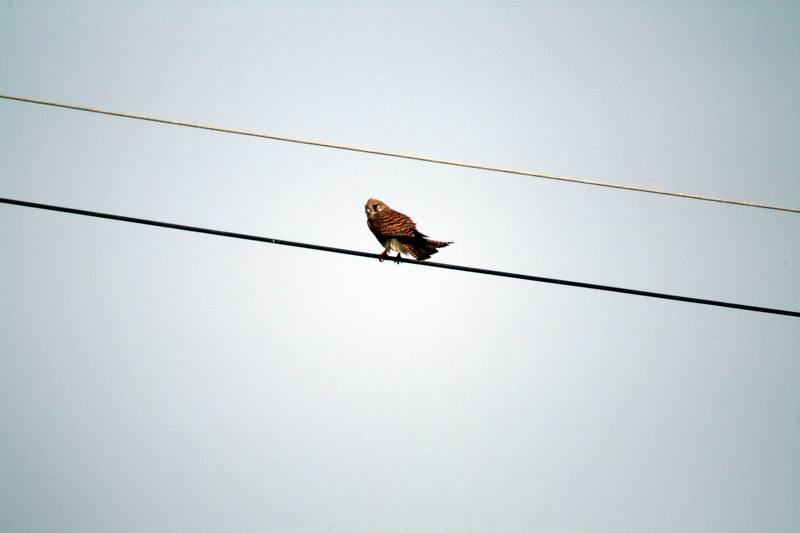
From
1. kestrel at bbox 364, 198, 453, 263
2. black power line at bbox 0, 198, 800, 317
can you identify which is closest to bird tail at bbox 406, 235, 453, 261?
kestrel at bbox 364, 198, 453, 263

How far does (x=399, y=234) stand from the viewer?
9.00 m

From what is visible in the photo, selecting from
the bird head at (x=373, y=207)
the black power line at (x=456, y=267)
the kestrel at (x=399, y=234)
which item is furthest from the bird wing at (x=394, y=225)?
the black power line at (x=456, y=267)

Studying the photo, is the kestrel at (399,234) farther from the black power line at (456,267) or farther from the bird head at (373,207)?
the black power line at (456,267)

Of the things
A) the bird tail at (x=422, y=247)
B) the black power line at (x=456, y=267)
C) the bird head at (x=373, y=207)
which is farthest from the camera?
the bird head at (x=373, y=207)

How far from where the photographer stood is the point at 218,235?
20.1 feet

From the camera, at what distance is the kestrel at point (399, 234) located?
Answer: 29.0ft

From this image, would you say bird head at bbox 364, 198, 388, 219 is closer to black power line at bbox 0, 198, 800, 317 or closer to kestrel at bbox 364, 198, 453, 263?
kestrel at bbox 364, 198, 453, 263

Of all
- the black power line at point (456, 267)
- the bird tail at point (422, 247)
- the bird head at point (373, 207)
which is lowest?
the black power line at point (456, 267)

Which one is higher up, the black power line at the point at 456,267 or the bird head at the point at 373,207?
the bird head at the point at 373,207

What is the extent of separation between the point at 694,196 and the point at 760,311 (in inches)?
56.2

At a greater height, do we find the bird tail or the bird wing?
the bird wing

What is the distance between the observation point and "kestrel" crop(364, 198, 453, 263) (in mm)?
8852

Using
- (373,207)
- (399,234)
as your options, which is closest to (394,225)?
(399,234)

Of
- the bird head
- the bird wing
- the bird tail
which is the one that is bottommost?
the bird tail
